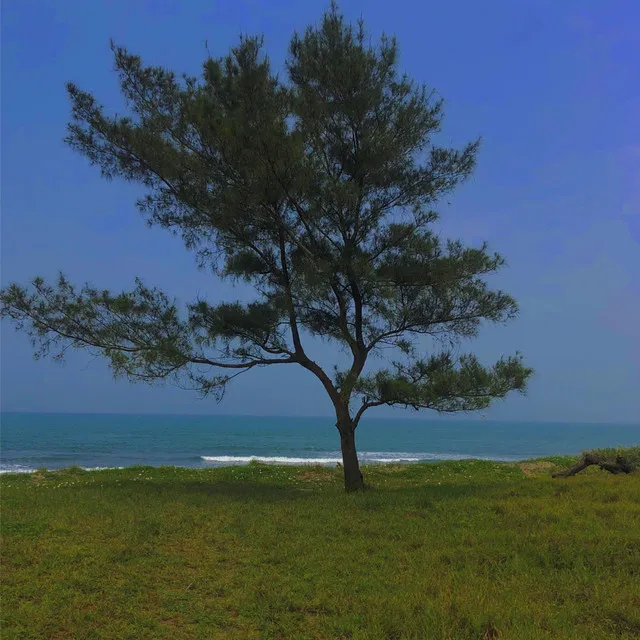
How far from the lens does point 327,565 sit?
643 cm

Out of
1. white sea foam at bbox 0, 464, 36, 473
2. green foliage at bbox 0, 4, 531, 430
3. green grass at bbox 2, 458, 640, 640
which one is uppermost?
green foliage at bbox 0, 4, 531, 430

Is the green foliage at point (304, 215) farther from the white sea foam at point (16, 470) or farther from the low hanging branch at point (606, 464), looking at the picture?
the white sea foam at point (16, 470)

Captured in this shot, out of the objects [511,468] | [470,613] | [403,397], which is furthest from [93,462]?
[470,613]

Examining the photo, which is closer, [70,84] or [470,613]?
[470,613]

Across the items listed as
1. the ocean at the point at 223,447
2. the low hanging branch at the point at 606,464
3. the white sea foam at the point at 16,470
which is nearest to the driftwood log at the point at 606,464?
the low hanging branch at the point at 606,464

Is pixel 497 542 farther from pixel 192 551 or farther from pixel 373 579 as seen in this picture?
pixel 192 551

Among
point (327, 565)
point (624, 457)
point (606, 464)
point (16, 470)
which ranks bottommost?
point (327, 565)

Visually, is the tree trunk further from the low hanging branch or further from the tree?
the low hanging branch

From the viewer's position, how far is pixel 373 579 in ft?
19.4

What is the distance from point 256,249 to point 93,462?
25246 mm

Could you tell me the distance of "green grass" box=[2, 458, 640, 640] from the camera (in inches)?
190

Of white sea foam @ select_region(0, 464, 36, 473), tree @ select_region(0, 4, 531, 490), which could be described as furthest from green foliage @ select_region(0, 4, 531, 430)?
white sea foam @ select_region(0, 464, 36, 473)

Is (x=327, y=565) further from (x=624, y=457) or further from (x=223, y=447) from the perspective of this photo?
(x=223, y=447)

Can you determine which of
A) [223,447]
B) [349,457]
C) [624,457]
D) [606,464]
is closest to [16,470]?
[349,457]
